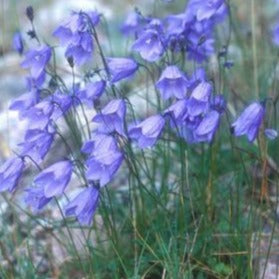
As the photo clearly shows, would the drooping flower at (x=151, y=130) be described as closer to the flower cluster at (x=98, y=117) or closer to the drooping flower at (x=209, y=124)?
the flower cluster at (x=98, y=117)

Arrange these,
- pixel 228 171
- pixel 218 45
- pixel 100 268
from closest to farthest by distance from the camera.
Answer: pixel 100 268, pixel 228 171, pixel 218 45

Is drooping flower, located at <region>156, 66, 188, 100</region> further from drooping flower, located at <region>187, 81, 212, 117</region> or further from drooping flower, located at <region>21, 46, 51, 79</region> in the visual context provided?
drooping flower, located at <region>21, 46, 51, 79</region>

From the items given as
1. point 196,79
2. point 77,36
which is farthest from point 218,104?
point 77,36

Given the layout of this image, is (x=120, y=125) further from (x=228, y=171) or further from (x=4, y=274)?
(x=228, y=171)

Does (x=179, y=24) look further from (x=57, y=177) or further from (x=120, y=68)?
(x=57, y=177)

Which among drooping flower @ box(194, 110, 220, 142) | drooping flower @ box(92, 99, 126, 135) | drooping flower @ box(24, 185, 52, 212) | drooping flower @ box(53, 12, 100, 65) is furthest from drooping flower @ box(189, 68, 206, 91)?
drooping flower @ box(24, 185, 52, 212)

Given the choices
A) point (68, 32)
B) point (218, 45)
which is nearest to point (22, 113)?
point (68, 32)

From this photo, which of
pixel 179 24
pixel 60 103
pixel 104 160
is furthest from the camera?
pixel 179 24
